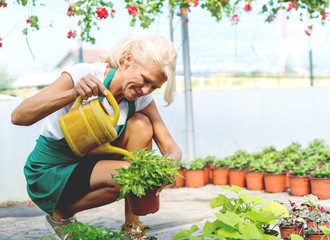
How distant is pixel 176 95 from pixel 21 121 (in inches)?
118

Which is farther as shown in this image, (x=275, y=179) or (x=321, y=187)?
(x=275, y=179)

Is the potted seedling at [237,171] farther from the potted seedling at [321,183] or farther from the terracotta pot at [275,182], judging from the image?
the potted seedling at [321,183]

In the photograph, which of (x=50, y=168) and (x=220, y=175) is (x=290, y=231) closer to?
(x=50, y=168)

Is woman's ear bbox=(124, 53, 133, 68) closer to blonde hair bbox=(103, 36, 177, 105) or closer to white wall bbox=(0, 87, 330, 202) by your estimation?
blonde hair bbox=(103, 36, 177, 105)

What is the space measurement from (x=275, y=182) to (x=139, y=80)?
7.59ft

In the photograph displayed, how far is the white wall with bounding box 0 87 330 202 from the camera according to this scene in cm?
498

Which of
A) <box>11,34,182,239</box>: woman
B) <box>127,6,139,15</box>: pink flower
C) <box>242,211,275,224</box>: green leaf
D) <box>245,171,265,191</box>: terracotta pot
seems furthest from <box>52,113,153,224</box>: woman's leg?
<box>245,171,265,191</box>: terracotta pot

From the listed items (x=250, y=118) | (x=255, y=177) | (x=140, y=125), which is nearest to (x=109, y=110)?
(x=140, y=125)

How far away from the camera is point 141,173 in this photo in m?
1.75

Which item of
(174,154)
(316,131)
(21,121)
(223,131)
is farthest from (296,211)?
(316,131)

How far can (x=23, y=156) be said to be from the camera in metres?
3.91

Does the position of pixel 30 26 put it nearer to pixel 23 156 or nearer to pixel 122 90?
pixel 23 156

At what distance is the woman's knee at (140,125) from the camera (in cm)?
217

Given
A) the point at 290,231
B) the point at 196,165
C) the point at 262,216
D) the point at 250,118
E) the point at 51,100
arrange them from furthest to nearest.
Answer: the point at 250,118 → the point at 196,165 → the point at 290,231 → the point at 51,100 → the point at 262,216
